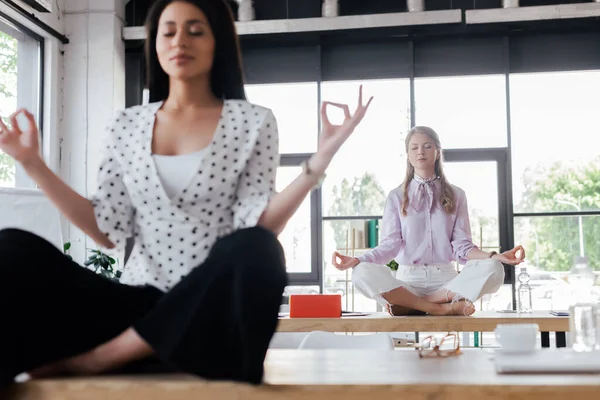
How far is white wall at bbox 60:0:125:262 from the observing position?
671cm

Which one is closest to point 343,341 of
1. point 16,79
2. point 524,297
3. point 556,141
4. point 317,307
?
point 317,307

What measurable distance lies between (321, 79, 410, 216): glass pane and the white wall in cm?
217

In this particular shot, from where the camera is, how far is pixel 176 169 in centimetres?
155

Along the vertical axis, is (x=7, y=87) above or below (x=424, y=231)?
above

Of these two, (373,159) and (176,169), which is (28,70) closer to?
(373,159)

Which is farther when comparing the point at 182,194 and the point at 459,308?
the point at 459,308

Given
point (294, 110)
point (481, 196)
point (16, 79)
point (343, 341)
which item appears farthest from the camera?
point (294, 110)

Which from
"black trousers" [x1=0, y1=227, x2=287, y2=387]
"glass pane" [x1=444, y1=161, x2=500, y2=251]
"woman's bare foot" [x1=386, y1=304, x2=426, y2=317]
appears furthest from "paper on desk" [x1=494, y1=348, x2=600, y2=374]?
"glass pane" [x1=444, y1=161, x2=500, y2=251]

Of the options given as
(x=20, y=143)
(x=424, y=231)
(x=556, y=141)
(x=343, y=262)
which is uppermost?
(x=556, y=141)

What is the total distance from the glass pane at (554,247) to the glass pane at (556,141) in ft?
0.45

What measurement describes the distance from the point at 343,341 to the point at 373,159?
445 cm

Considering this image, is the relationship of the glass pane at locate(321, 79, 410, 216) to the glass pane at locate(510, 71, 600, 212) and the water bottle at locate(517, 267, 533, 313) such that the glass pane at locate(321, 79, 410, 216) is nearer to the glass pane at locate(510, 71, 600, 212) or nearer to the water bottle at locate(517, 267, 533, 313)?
the glass pane at locate(510, 71, 600, 212)

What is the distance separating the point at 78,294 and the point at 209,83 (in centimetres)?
58

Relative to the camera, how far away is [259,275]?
1.30 m
